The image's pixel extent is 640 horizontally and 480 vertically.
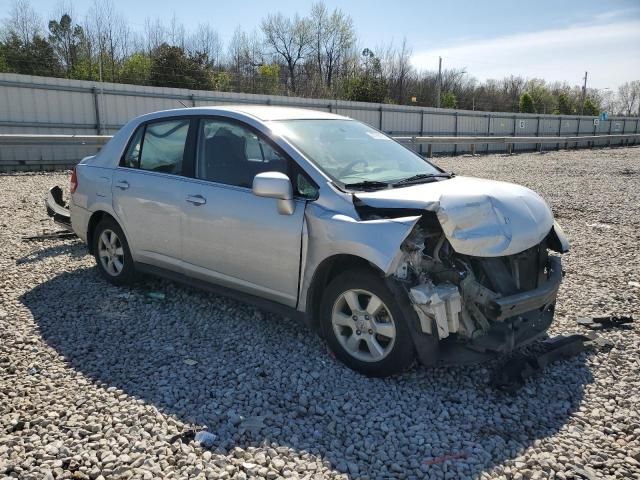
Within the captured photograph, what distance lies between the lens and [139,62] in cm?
3056

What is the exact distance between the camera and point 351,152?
4387 millimetres

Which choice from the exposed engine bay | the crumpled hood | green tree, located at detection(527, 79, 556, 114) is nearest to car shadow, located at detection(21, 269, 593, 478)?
the exposed engine bay

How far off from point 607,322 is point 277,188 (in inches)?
123

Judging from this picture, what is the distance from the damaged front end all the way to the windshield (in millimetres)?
757

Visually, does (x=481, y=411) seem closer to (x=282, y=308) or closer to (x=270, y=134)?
(x=282, y=308)

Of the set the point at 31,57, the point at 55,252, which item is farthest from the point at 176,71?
the point at 55,252

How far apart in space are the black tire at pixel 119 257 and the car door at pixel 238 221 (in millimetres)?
933

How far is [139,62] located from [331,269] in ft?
99.8

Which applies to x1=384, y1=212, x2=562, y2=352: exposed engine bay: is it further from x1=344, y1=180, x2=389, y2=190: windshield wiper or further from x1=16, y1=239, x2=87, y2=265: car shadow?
x1=16, y1=239, x2=87, y2=265: car shadow

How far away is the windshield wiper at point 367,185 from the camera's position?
153 inches

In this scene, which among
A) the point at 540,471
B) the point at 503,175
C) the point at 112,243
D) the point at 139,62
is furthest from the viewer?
the point at 139,62

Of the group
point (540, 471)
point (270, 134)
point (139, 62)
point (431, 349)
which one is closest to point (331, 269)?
point (431, 349)

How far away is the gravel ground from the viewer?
282 centimetres

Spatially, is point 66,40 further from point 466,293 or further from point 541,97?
point 541,97
